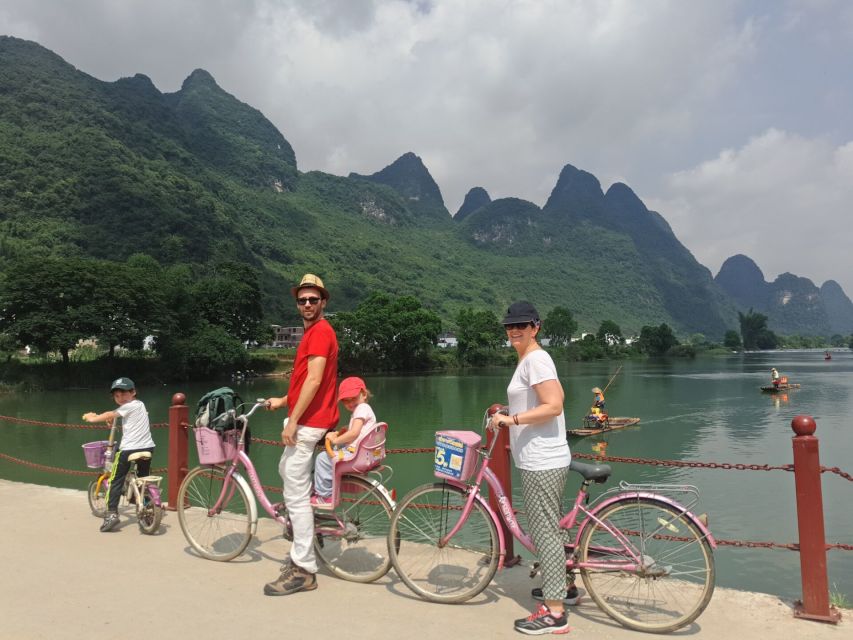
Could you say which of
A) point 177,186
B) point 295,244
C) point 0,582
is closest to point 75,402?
point 0,582

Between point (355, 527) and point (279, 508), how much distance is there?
589mm

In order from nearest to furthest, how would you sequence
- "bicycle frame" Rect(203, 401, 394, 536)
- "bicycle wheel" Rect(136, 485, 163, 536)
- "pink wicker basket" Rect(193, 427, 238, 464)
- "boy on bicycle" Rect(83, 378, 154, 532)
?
"bicycle frame" Rect(203, 401, 394, 536), "pink wicker basket" Rect(193, 427, 238, 464), "bicycle wheel" Rect(136, 485, 163, 536), "boy on bicycle" Rect(83, 378, 154, 532)

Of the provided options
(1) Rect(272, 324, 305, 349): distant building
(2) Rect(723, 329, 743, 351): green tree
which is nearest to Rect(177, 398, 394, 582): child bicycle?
(1) Rect(272, 324, 305, 349): distant building

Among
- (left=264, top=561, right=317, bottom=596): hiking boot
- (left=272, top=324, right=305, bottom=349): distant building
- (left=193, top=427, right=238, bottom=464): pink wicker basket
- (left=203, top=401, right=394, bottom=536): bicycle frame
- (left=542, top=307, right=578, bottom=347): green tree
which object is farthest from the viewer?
(left=542, top=307, right=578, bottom=347): green tree

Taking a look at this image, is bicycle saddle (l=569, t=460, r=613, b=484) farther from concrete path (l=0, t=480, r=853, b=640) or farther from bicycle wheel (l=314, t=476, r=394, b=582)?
bicycle wheel (l=314, t=476, r=394, b=582)

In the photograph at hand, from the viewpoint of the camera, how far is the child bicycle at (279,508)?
3.78 m

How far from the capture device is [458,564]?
3.88 meters

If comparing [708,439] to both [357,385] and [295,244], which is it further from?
[295,244]

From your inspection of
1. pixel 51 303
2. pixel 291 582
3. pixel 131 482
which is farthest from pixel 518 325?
pixel 51 303

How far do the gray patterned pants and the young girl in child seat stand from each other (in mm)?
1106

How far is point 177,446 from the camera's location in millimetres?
5473

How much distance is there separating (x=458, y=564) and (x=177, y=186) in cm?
11627

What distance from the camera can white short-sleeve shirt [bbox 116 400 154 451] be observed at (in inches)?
196

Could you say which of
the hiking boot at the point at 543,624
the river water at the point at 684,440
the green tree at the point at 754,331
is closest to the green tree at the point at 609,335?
the green tree at the point at 754,331
